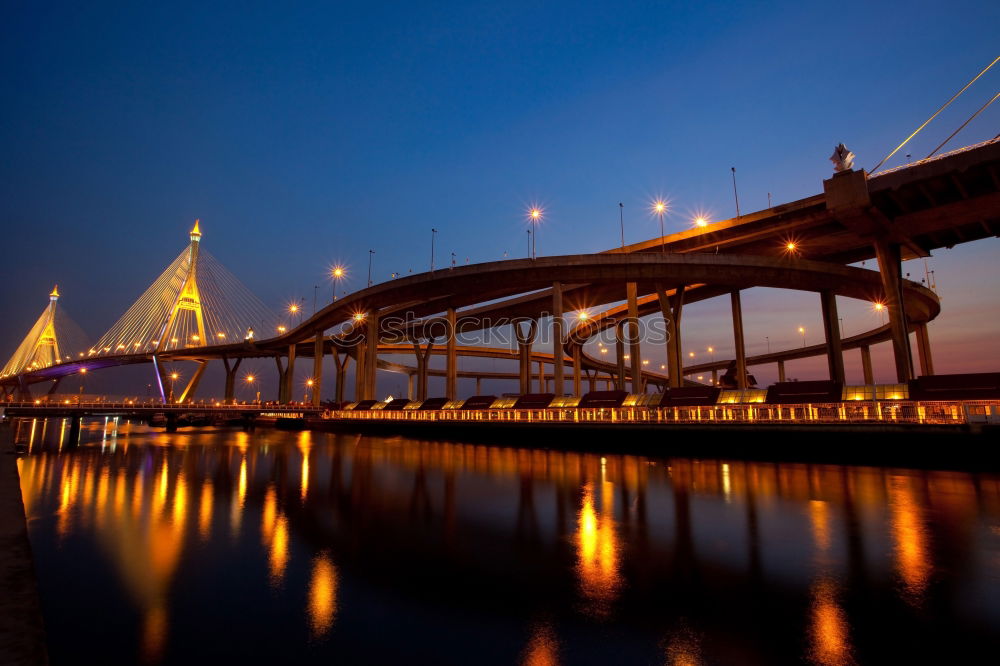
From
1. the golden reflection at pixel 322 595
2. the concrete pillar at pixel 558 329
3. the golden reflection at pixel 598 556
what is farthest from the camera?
the concrete pillar at pixel 558 329

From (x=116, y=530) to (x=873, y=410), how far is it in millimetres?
27457

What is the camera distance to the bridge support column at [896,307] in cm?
4066

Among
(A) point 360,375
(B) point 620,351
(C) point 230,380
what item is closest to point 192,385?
(C) point 230,380

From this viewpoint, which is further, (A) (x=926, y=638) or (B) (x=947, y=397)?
(B) (x=947, y=397)

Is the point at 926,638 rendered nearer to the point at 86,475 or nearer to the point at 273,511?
the point at 273,511

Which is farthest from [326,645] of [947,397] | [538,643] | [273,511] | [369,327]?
[369,327]

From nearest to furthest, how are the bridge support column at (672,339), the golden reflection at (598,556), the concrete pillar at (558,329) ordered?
the golden reflection at (598,556) → the concrete pillar at (558,329) → the bridge support column at (672,339)

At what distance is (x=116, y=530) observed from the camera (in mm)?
10555

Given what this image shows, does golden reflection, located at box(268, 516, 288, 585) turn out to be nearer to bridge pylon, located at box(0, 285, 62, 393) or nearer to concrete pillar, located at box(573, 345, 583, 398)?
concrete pillar, located at box(573, 345, 583, 398)

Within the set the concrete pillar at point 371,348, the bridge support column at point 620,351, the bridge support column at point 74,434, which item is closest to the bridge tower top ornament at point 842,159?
the bridge support column at point 620,351

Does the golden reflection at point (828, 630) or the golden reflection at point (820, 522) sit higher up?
the golden reflection at point (828, 630)

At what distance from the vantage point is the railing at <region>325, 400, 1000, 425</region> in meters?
20.5

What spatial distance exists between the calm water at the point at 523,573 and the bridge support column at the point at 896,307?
103 ft

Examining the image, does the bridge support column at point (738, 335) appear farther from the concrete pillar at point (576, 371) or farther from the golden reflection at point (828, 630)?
the golden reflection at point (828, 630)
